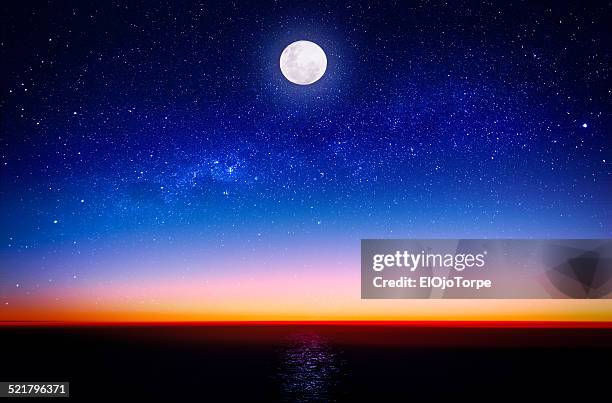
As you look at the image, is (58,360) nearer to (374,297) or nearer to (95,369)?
(95,369)

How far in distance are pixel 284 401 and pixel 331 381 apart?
233 centimetres

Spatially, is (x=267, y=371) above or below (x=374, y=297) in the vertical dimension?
below

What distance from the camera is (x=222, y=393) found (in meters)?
9.26

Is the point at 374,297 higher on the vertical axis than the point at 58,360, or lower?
higher

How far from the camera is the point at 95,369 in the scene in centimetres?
1316

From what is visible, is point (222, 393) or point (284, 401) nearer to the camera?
point (284, 401)

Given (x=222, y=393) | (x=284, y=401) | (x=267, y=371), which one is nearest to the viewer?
(x=284, y=401)

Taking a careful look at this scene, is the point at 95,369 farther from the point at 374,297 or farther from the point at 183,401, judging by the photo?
the point at 374,297

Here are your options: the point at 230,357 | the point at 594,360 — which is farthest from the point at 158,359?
the point at 594,360

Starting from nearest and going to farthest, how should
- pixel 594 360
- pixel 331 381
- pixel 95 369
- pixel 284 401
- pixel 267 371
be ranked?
pixel 284 401 → pixel 331 381 → pixel 267 371 → pixel 95 369 → pixel 594 360

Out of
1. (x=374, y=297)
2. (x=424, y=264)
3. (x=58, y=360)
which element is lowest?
(x=58, y=360)

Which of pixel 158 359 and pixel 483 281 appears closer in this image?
pixel 158 359

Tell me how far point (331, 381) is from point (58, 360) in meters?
9.59

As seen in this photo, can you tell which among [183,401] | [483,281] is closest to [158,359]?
[183,401]
